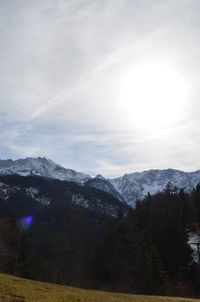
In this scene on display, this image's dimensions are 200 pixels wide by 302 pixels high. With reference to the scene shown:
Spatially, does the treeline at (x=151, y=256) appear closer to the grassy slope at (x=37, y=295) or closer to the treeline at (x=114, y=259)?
the treeline at (x=114, y=259)

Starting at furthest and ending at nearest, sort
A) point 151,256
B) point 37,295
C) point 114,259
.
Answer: point 114,259 → point 151,256 → point 37,295

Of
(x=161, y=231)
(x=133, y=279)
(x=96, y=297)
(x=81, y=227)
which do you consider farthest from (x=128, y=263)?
(x=96, y=297)

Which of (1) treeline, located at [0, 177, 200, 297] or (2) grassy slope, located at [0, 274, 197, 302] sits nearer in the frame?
(2) grassy slope, located at [0, 274, 197, 302]

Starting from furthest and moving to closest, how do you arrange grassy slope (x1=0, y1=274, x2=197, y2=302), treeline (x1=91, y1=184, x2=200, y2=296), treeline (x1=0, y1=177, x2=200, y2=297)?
treeline (x1=91, y1=184, x2=200, y2=296), treeline (x1=0, y1=177, x2=200, y2=297), grassy slope (x1=0, y1=274, x2=197, y2=302)

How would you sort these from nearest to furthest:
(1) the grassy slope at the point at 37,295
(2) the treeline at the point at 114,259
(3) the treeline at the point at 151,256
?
(1) the grassy slope at the point at 37,295, (2) the treeline at the point at 114,259, (3) the treeline at the point at 151,256

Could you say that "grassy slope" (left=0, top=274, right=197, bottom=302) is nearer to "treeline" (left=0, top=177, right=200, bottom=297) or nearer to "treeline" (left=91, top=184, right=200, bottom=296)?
"treeline" (left=0, top=177, right=200, bottom=297)

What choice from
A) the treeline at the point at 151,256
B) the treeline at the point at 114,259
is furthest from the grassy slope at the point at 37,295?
the treeline at the point at 151,256

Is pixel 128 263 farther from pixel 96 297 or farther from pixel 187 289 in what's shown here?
pixel 96 297

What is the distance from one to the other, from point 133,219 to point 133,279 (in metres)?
35.5

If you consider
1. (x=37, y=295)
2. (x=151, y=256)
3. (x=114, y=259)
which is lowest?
(x=37, y=295)

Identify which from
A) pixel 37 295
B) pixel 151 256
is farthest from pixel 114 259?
pixel 37 295

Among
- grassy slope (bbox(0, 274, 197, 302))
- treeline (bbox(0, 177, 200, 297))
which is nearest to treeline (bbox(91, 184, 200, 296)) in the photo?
treeline (bbox(0, 177, 200, 297))

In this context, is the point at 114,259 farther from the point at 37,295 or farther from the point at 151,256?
the point at 37,295

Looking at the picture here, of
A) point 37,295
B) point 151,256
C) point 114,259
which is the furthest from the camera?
point 114,259
